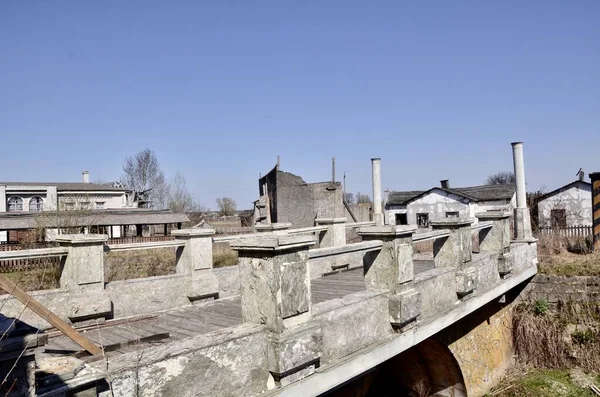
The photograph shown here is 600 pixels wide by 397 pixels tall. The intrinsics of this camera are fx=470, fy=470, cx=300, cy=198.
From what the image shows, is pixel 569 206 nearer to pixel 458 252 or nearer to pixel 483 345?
pixel 483 345

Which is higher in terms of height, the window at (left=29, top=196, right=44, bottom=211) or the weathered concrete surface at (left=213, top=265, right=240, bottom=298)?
the window at (left=29, top=196, right=44, bottom=211)

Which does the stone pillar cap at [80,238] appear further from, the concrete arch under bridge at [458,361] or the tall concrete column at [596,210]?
the tall concrete column at [596,210]

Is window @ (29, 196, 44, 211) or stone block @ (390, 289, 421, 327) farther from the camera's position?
window @ (29, 196, 44, 211)

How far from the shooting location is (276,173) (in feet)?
65.3

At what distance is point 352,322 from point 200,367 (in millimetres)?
2062

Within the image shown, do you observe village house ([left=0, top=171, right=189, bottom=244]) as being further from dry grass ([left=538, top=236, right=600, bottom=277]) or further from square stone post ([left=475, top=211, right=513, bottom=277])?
dry grass ([left=538, top=236, right=600, bottom=277])

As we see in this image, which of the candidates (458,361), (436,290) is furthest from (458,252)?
(458,361)

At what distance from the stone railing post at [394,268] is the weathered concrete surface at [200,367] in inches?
85.7

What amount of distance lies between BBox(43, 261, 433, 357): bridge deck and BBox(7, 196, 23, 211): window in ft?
124

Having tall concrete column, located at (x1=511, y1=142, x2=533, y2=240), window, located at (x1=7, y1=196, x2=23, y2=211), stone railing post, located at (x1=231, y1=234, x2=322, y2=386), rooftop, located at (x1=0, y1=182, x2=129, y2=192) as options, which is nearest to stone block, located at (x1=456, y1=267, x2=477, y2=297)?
stone railing post, located at (x1=231, y1=234, x2=322, y2=386)

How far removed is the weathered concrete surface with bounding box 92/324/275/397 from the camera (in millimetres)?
3295

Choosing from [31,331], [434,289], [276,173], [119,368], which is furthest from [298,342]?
[276,173]

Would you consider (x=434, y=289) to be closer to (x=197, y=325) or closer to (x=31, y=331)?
(x=197, y=325)

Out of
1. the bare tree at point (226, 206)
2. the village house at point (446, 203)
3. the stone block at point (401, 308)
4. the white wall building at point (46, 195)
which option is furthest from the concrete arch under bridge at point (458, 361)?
the bare tree at point (226, 206)
